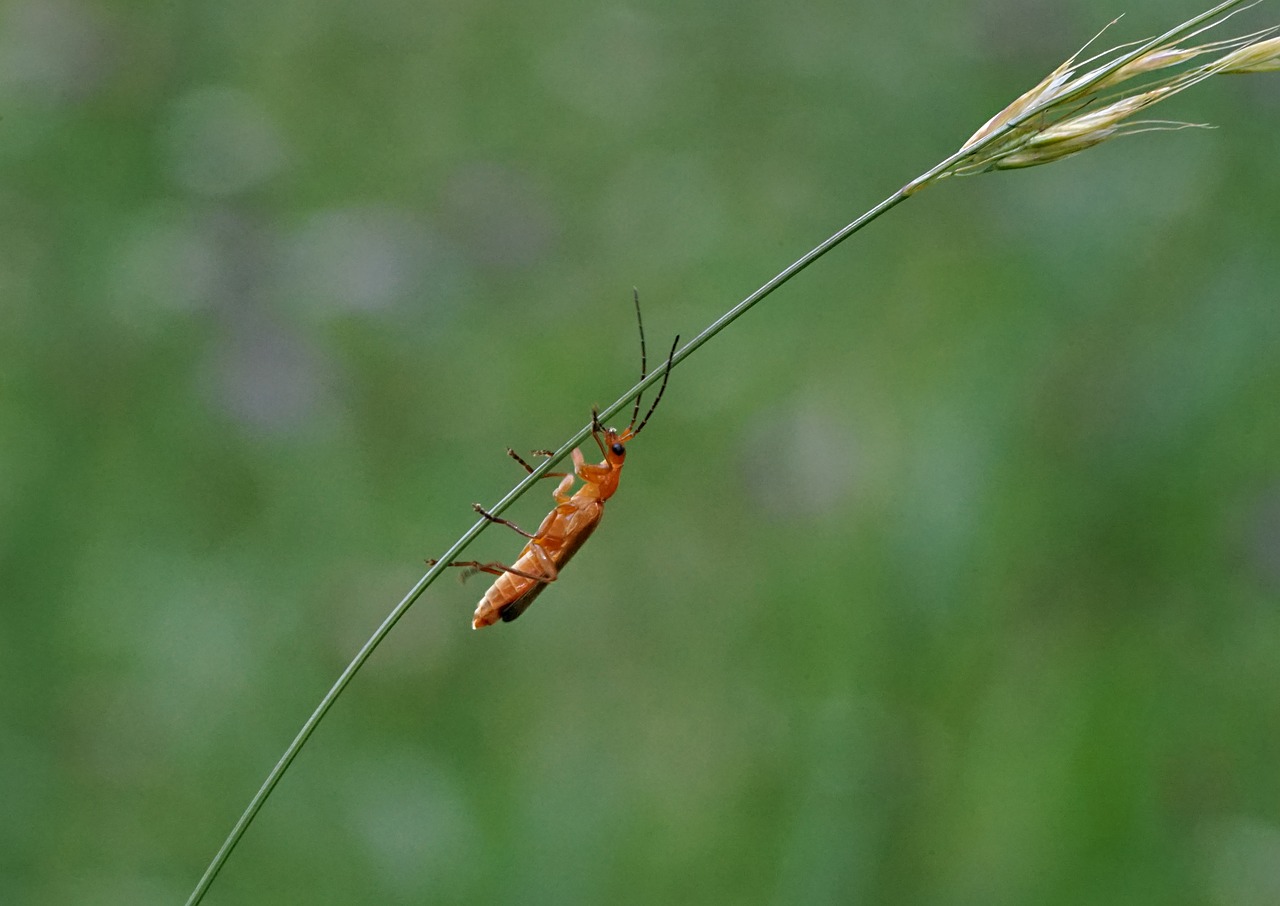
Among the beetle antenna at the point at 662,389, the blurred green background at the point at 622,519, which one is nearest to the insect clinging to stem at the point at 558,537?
the beetle antenna at the point at 662,389

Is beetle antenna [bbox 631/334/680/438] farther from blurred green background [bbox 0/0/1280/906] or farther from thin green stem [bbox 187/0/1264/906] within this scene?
blurred green background [bbox 0/0/1280/906]

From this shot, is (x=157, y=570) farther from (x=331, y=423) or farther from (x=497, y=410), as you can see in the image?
(x=497, y=410)

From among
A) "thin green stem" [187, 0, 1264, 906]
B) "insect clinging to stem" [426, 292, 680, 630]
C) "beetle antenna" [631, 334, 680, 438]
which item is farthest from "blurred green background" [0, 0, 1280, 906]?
"thin green stem" [187, 0, 1264, 906]

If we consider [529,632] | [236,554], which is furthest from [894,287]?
[236,554]

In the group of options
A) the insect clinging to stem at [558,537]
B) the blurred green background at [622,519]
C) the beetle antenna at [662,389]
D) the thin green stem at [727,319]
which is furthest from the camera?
the blurred green background at [622,519]

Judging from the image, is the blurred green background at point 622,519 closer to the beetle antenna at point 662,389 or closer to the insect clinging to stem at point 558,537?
the insect clinging to stem at point 558,537

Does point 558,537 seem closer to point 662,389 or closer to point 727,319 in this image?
point 662,389
